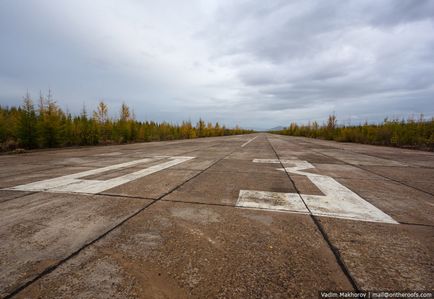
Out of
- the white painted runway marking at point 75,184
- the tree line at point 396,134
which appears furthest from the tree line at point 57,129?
the tree line at point 396,134

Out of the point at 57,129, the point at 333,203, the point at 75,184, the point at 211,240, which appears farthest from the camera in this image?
the point at 57,129

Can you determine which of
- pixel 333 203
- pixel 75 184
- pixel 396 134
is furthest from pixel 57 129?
pixel 396 134

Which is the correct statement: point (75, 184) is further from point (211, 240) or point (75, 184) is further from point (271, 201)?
point (271, 201)

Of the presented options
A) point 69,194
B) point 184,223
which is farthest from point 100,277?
point 69,194

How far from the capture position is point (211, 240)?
1.62 meters

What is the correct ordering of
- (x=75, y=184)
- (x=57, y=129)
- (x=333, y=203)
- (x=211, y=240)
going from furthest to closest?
(x=57, y=129) < (x=75, y=184) < (x=333, y=203) < (x=211, y=240)

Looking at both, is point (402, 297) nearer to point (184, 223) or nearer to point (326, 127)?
point (184, 223)

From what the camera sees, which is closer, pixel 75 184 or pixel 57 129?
pixel 75 184

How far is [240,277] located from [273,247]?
446 mm

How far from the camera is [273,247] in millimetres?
1531

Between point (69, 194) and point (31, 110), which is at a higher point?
point (31, 110)

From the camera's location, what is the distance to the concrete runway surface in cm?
115

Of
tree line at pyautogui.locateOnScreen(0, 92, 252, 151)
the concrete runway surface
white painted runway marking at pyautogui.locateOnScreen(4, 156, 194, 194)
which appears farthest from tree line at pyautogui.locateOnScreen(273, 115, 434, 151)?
tree line at pyautogui.locateOnScreen(0, 92, 252, 151)

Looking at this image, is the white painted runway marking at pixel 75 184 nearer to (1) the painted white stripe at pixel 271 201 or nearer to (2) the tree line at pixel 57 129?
(1) the painted white stripe at pixel 271 201
